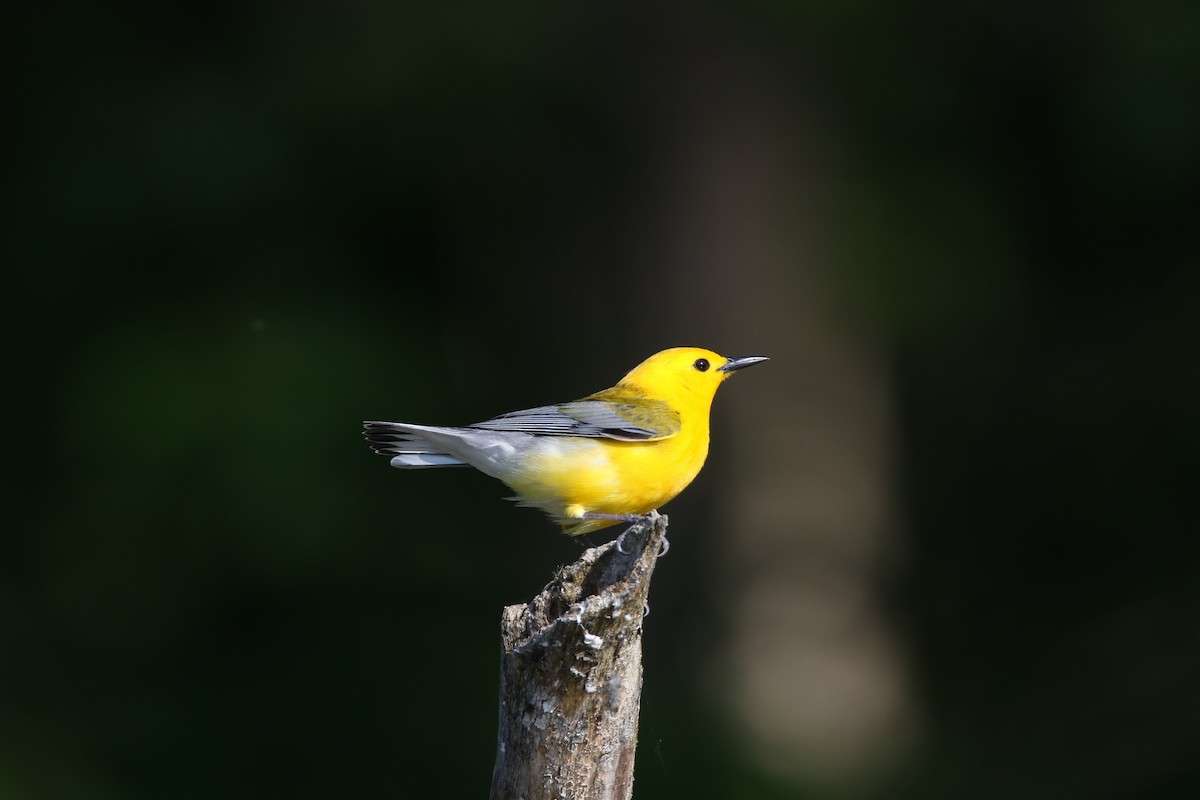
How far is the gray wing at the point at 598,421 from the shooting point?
4.41 metres

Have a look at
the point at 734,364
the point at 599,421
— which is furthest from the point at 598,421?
the point at 734,364

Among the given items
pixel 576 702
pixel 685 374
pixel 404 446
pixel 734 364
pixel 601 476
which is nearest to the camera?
pixel 576 702

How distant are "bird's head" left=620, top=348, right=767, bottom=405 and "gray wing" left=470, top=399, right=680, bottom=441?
246 mm

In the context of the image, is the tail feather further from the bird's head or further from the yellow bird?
the bird's head

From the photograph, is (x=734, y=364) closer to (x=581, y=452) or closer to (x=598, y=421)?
(x=598, y=421)

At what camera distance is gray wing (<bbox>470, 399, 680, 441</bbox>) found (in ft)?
14.5

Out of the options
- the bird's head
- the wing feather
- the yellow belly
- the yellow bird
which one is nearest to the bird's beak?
the bird's head

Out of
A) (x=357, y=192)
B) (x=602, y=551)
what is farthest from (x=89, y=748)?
(x=602, y=551)

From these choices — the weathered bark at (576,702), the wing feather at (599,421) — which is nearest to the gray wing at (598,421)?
the wing feather at (599,421)

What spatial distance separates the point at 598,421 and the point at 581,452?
0.17 m

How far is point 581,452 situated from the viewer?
14.3ft

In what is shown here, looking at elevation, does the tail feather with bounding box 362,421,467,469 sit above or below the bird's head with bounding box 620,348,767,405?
below

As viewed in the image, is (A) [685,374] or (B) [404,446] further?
(A) [685,374]

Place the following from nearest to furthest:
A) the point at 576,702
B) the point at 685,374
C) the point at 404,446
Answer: the point at 576,702 < the point at 404,446 < the point at 685,374
